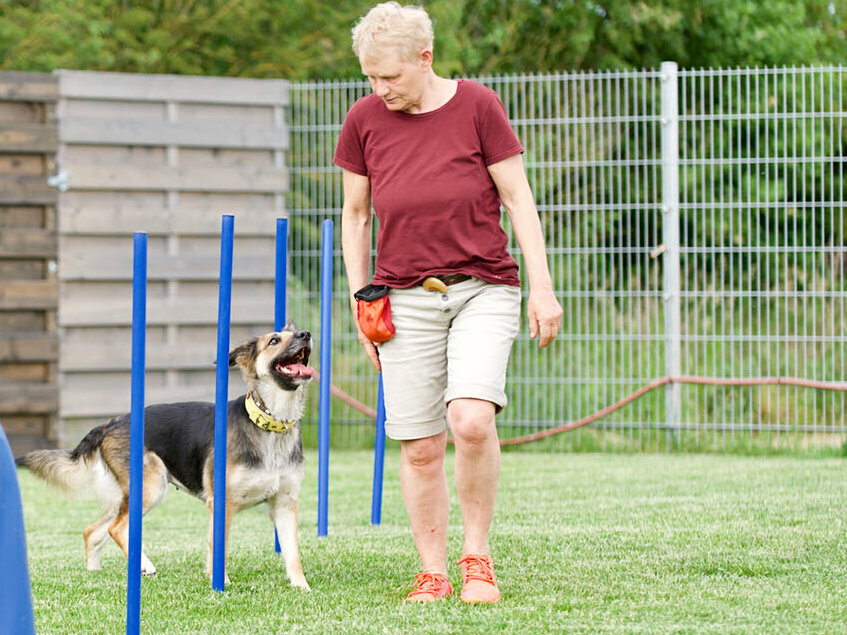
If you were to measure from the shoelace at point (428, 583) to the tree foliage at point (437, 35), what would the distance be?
10928 millimetres

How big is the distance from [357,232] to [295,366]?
816mm

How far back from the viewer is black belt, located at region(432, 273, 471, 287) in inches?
172

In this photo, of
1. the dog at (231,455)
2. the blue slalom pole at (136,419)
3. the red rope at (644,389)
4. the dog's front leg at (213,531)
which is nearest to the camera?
the blue slalom pole at (136,419)

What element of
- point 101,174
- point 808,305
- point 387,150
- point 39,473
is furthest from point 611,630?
point 101,174

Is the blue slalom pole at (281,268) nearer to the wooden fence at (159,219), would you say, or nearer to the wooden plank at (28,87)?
the wooden fence at (159,219)

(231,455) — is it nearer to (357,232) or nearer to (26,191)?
(357,232)

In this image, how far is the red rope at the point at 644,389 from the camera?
9.94 meters

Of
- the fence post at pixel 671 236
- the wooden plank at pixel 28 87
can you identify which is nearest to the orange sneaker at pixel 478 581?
the fence post at pixel 671 236

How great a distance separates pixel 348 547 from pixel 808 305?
215 inches

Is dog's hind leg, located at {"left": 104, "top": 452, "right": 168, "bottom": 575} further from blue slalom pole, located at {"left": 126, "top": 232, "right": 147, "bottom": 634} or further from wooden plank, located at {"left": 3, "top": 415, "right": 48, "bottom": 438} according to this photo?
wooden plank, located at {"left": 3, "top": 415, "right": 48, "bottom": 438}

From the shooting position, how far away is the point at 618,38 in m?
16.8

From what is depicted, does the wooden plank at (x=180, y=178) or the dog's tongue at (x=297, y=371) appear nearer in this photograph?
the dog's tongue at (x=297, y=371)

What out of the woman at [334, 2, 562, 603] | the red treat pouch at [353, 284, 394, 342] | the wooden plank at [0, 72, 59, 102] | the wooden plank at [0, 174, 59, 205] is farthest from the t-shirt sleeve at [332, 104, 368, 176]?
the wooden plank at [0, 72, 59, 102]

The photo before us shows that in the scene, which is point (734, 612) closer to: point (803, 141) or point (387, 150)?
point (387, 150)
